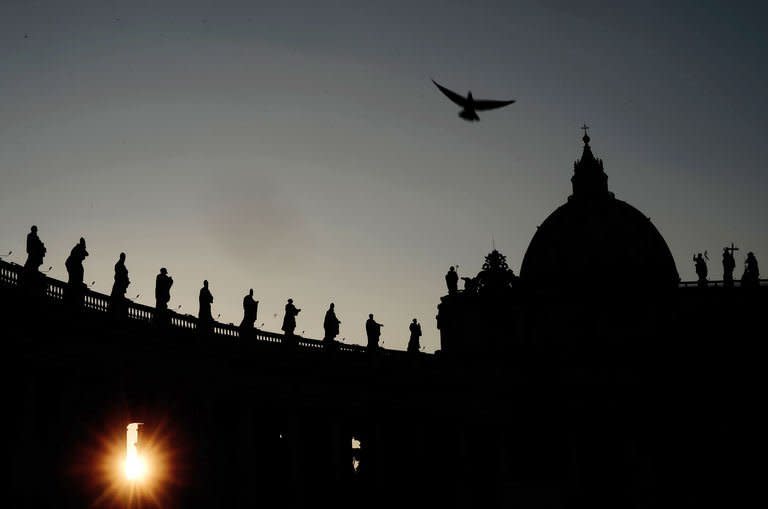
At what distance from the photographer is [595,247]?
123 metres

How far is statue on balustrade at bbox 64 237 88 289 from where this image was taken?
41562 mm

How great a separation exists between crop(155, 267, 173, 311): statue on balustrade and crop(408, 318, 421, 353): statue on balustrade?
26133mm

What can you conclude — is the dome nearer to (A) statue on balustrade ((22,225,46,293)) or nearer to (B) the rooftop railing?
(B) the rooftop railing

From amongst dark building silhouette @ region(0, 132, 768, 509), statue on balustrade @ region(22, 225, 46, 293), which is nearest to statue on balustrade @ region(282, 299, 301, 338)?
dark building silhouette @ region(0, 132, 768, 509)

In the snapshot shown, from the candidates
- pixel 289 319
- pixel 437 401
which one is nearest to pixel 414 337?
pixel 437 401

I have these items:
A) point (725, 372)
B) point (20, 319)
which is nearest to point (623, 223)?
point (725, 372)

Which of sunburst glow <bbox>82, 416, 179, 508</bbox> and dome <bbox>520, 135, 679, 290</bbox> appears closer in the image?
sunburst glow <bbox>82, 416, 179, 508</bbox>

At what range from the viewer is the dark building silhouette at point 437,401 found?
40.9 meters

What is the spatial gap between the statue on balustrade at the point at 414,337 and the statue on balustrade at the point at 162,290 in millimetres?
26133

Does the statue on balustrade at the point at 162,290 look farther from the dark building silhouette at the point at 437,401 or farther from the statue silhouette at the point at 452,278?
the statue silhouette at the point at 452,278

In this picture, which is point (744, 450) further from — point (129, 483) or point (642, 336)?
point (129, 483)

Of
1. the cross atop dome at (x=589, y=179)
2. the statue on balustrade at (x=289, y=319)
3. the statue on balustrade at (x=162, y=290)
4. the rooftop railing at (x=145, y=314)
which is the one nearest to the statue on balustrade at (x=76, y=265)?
the rooftop railing at (x=145, y=314)

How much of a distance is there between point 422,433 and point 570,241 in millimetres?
60853

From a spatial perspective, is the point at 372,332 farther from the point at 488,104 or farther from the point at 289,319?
the point at 488,104
